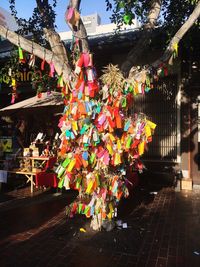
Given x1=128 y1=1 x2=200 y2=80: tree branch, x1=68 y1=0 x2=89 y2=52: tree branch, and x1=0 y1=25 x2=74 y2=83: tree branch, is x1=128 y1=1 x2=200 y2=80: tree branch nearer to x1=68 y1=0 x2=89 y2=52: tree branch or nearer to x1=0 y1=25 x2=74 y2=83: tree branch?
x1=68 y1=0 x2=89 y2=52: tree branch

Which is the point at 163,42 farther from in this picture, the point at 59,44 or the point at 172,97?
the point at 59,44

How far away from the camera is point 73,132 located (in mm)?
4609

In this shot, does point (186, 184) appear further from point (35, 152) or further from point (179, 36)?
point (179, 36)

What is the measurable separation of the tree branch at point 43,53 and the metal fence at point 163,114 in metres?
4.58

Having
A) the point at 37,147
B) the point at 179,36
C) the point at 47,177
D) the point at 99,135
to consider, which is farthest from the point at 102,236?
the point at 37,147

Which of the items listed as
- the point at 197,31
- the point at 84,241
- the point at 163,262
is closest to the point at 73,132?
the point at 84,241

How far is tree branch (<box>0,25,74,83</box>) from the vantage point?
488cm

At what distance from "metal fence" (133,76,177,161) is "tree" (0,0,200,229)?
147 inches

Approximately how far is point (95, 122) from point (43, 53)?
1.51m

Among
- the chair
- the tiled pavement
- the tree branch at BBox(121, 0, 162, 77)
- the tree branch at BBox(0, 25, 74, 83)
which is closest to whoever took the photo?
the tiled pavement

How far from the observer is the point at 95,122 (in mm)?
4574

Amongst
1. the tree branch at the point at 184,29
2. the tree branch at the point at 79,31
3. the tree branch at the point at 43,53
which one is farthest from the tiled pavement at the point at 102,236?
the tree branch at the point at 79,31

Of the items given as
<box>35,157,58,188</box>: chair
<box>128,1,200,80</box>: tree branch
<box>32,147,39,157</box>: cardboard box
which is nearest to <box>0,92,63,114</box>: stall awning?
<box>32,147,39,157</box>: cardboard box

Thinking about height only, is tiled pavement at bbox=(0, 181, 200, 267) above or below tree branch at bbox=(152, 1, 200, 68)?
below
